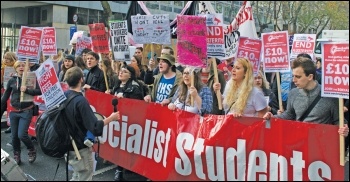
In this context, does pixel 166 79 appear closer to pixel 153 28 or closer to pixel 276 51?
pixel 276 51

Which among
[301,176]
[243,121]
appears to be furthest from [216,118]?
[301,176]

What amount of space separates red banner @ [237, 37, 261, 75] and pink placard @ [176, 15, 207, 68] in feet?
2.34

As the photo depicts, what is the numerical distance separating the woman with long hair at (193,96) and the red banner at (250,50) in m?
0.92

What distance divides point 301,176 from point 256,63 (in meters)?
2.06

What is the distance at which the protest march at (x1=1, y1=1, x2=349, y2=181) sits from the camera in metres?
4.42

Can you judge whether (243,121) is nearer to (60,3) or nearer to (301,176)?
(301,176)

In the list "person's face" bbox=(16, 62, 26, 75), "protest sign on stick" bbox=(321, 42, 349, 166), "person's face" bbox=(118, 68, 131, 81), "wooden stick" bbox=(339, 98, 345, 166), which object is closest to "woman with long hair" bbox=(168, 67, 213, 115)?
"person's face" bbox=(118, 68, 131, 81)

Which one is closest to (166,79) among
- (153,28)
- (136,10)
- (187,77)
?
(187,77)

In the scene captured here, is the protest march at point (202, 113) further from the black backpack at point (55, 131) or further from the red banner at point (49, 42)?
the red banner at point (49, 42)

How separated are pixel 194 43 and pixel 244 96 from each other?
1.07 m

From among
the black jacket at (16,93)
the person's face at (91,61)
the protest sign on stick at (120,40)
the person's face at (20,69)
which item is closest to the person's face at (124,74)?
the protest sign on stick at (120,40)

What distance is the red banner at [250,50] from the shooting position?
6102 mm

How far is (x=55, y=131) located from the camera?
15.1 feet

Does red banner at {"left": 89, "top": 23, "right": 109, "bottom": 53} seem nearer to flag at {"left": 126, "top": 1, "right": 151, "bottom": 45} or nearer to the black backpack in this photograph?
the black backpack
